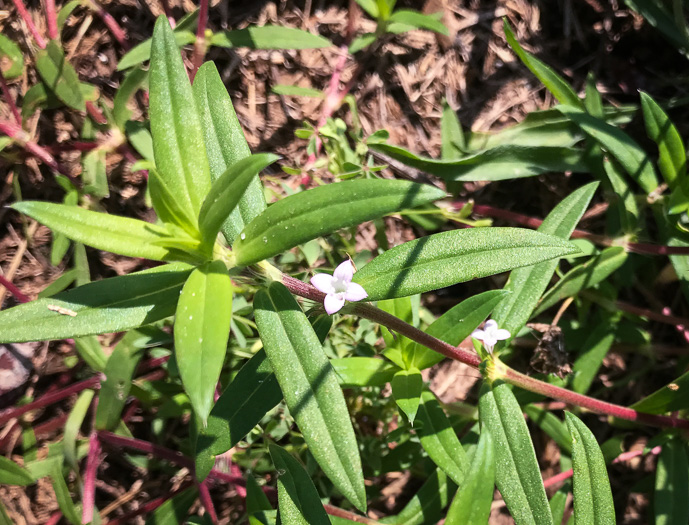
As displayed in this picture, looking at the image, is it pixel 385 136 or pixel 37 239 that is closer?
pixel 385 136

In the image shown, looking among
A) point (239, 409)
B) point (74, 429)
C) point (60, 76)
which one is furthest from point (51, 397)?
point (60, 76)

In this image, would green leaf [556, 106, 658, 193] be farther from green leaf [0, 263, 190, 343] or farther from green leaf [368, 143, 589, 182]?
green leaf [0, 263, 190, 343]

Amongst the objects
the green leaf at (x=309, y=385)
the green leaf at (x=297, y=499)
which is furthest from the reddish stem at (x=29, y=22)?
the green leaf at (x=297, y=499)

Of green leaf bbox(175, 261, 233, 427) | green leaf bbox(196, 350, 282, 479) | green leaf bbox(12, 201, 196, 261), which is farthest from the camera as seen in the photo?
green leaf bbox(196, 350, 282, 479)

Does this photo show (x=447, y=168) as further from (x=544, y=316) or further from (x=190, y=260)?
(x=190, y=260)

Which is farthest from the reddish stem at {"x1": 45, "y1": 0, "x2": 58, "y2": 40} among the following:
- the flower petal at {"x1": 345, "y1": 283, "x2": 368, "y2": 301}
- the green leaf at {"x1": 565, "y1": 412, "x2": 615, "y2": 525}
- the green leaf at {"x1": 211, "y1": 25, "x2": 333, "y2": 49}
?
the green leaf at {"x1": 565, "y1": 412, "x2": 615, "y2": 525}

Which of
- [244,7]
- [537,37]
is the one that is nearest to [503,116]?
[537,37]
